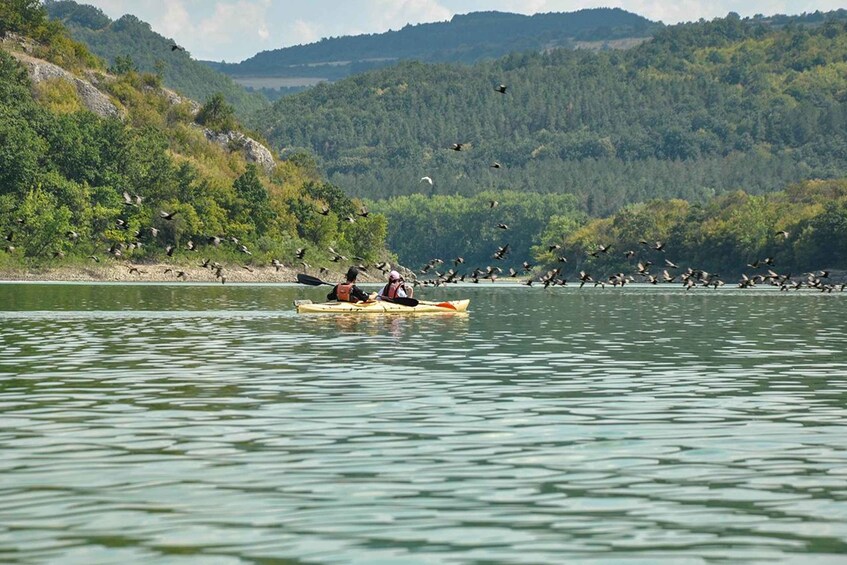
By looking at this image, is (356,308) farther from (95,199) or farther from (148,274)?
(95,199)

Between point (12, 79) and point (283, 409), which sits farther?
point (12, 79)

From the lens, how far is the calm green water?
17703 millimetres

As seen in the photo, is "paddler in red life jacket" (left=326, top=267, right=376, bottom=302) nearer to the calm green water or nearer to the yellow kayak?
the yellow kayak

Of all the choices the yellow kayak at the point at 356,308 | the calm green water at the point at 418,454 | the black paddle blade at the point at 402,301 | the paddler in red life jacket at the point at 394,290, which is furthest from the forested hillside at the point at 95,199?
the calm green water at the point at 418,454

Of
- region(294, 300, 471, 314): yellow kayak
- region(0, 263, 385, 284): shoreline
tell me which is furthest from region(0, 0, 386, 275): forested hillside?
region(294, 300, 471, 314): yellow kayak

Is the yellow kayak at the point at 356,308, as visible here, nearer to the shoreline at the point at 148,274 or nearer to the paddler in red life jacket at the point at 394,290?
the paddler in red life jacket at the point at 394,290

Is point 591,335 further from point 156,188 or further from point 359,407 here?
point 156,188

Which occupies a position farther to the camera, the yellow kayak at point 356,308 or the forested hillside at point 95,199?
the forested hillside at point 95,199

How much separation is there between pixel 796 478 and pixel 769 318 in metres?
54.3

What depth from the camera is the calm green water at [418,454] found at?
1770cm

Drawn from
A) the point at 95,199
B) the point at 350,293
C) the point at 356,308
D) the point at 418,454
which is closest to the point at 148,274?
the point at 95,199

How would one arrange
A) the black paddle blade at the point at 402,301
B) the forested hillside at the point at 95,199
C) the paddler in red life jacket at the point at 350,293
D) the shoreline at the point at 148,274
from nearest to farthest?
the paddler in red life jacket at the point at 350,293 → the black paddle blade at the point at 402,301 → the shoreline at the point at 148,274 → the forested hillside at the point at 95,199

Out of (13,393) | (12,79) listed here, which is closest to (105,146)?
(12,79)

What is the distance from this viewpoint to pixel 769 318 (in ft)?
245
